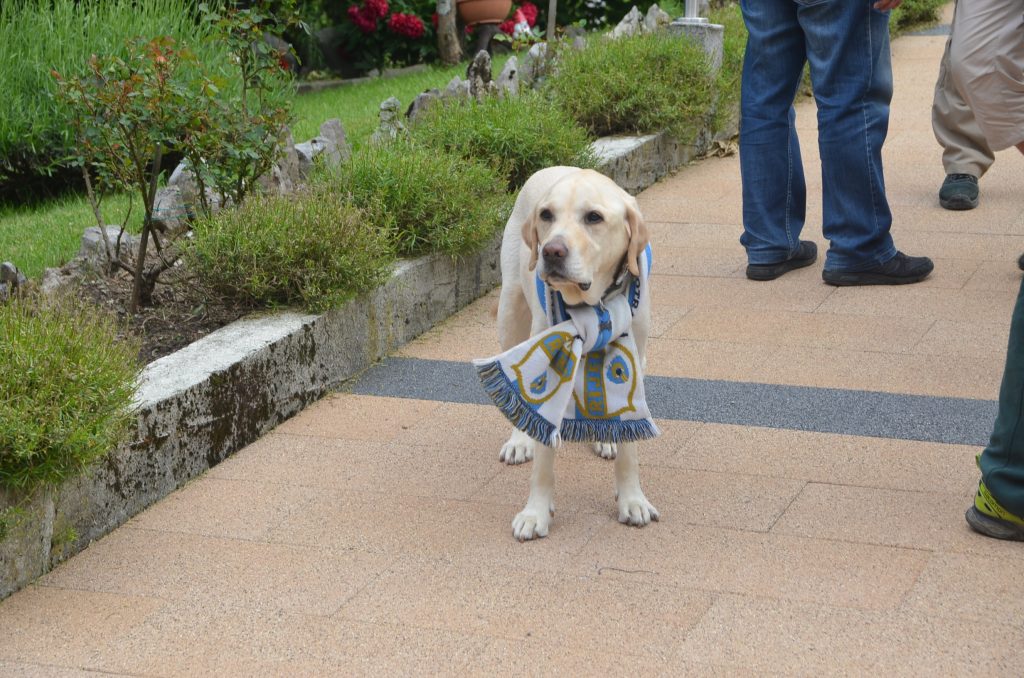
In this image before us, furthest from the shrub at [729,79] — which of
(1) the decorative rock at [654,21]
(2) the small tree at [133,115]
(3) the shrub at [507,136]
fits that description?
(2) the small tree at [133,115]

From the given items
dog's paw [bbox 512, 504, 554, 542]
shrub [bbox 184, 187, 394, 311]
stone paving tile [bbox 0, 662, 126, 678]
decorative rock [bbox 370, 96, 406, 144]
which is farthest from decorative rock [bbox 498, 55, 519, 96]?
stone paving tile [bbox 0, 662, 126, 678]

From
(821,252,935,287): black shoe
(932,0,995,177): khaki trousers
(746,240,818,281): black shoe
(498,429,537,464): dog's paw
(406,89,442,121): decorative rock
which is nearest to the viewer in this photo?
(498,429,537,464): dog's paw

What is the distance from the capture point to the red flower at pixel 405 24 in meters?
11.6

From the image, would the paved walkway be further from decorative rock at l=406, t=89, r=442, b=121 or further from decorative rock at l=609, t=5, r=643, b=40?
decorative rock at l=609, t=5, r=643, b=40

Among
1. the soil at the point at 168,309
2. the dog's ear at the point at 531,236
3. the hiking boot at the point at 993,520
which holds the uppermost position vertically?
the dog's ear at the point at 531,236

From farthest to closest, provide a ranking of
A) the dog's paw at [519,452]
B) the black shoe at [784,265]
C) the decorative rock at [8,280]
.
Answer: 1. the black shoe at [784,265]
2. the decorative rock at [8,280]
3. the dog's paw at [519,452]

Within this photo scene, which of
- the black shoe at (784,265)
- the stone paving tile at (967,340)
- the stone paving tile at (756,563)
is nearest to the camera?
the stone paving tile at (756,563)

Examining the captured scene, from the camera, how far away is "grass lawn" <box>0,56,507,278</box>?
523 centimetres

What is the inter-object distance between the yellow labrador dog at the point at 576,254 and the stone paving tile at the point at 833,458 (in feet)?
1.39

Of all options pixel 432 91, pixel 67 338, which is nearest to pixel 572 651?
pixel 67 338

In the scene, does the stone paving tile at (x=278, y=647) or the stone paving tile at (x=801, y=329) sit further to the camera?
the stone paving tile at (x=801, y=329)

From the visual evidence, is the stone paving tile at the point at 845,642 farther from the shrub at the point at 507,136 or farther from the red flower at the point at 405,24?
the red flower at the point at 405,24

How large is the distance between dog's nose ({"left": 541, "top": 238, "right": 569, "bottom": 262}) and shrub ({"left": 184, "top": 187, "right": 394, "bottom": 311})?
1508mm

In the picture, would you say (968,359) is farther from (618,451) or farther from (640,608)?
(640,608)
